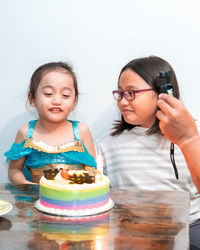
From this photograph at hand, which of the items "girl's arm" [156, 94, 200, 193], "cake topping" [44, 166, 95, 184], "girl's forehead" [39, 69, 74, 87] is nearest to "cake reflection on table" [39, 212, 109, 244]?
"cake topping" [44, 166, 95, 184]

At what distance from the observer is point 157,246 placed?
82 centimetres

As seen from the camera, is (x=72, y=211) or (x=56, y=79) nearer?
(x=72, y=211)

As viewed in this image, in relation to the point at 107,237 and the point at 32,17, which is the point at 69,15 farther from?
the point at 107,237

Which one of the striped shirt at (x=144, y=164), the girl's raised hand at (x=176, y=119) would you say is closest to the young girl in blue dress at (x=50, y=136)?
the striped shirt at (x=144, y=164)

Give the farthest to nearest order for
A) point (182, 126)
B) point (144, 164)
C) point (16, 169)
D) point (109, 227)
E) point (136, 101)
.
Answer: point (16, 169) < point (144, 164) < point (136, 101) < point (182, 126) < point (109, 227)

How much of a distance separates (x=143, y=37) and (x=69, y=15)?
0.47m

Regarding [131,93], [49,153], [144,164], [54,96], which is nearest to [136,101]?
[131,93]

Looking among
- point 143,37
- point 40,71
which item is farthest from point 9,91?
point 143,37

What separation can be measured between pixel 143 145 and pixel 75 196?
0.80m

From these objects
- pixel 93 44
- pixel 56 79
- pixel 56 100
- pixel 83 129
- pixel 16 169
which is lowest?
pixel 16 169

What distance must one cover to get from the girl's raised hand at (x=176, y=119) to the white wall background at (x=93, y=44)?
3.10 ft

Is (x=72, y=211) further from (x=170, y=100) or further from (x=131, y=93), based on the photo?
(x=131, y=93)

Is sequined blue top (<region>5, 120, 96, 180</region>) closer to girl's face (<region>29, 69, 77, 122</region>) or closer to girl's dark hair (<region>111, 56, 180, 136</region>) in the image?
girl's face (<region>29, 69, 77, 122</region>)

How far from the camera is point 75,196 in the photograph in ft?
3.36
